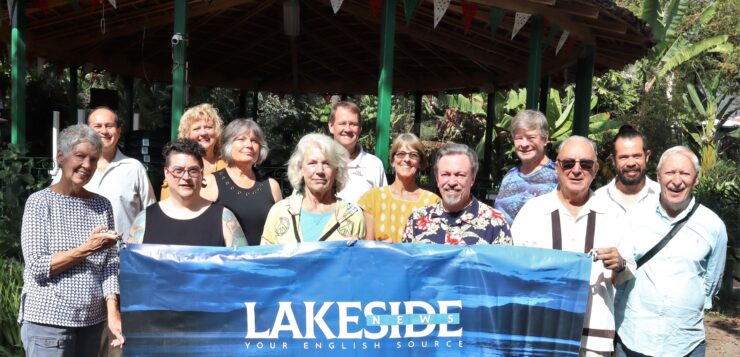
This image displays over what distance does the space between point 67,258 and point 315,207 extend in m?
1.18

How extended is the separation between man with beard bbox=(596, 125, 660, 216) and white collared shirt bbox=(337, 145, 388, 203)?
143 centimetres

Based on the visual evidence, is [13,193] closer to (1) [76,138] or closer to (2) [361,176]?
(2) [361,176]

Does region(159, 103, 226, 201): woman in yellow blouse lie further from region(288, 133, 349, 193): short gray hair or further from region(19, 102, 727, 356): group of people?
region(288, 133, 349, 193): short gray hair

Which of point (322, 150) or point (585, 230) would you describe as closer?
point (585, 230)

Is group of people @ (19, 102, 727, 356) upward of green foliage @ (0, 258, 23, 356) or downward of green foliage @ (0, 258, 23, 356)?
upward

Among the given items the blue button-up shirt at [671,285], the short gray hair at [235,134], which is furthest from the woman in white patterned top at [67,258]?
the blue button-up shirt at [671,285]

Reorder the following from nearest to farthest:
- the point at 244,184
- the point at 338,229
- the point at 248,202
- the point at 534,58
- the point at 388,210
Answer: the point at 338,229 < the point at 248,202 < the point at 244,184 < the point at 388,210 < the point at 534,58

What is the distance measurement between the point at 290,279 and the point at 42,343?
3.81 ft

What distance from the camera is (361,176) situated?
514 cm

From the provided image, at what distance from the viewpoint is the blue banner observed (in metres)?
3.60

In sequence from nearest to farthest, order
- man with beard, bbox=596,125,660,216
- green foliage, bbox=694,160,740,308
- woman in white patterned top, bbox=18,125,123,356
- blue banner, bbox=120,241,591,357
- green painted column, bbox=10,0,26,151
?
woman in white patterned top, bbox=18,125,123,356 < blue banner, bbox=120,241,591,357 < man with beard, bbox=596,125,660,216 < green painted column, bbox=10,0,26,151 < green foliage, bbox=694,160,740,308

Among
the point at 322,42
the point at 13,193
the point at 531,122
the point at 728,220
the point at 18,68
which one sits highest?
the point at 322,42

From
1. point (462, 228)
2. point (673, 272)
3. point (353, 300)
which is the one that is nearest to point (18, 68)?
point (353, 300)

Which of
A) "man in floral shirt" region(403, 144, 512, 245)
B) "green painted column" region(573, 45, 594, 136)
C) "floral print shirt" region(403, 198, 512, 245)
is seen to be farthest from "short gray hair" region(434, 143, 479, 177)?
"green painted column" region(573, 45, 594, 136)
